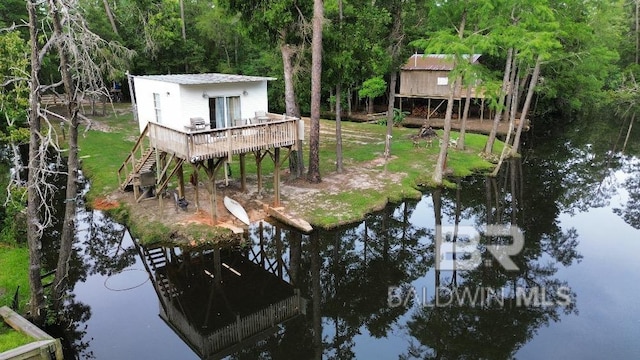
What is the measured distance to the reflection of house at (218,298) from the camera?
12.4 meters

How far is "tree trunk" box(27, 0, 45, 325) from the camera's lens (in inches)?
396

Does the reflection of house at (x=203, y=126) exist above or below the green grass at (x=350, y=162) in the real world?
above

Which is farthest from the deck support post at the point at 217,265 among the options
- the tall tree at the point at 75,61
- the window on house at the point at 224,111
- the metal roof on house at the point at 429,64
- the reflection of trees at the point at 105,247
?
the metal roof on house at the point at 429,64

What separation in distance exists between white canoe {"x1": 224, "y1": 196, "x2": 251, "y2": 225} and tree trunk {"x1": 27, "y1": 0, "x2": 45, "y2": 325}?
24.5ft

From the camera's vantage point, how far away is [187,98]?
17500 millimetres

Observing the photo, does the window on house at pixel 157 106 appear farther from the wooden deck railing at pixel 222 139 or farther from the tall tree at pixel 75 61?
the tall tree at pixel 75 61

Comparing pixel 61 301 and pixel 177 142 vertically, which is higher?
pixel 177 142

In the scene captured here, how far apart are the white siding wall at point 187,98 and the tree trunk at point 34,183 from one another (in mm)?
6487

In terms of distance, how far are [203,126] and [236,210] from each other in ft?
11.7

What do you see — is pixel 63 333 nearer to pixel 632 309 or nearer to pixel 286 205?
pixel 286 205

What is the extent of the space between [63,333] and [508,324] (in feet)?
39.7

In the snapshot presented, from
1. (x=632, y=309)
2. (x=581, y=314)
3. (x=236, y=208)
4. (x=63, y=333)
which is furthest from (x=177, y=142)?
(x=632, y=309)

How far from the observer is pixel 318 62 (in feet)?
66.1

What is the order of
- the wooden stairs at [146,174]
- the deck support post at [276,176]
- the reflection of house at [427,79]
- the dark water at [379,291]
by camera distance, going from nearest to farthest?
1. the dark water at [379,291]
2. the deck support post at [276,176]
3. the wooden stairs at [146,174]
4. the reflection of house at [427,79]
